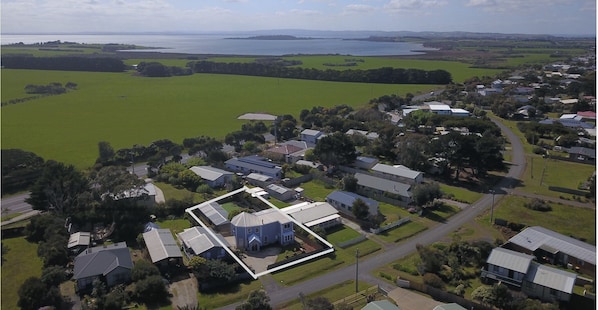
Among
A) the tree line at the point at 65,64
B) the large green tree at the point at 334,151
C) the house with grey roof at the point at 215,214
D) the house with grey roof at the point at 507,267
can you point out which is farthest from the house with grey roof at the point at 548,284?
the tree line at the point at 65,64

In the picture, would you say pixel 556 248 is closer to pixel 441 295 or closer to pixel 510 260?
pixel 510 260

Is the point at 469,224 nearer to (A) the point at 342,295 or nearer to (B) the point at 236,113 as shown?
(A) the point at 342,295

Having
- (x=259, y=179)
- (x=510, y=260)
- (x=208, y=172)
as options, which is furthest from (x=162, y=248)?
(x=510, y=260)

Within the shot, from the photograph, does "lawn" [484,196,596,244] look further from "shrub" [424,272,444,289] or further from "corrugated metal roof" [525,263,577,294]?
"shrub" [424,272,444,289]

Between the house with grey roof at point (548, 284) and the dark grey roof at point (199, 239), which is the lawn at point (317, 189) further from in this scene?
the house with grey roof at point (548, 284)

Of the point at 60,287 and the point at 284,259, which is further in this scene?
the point at 284,259

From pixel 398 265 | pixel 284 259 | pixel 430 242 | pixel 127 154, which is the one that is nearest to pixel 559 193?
pixel 430 242
